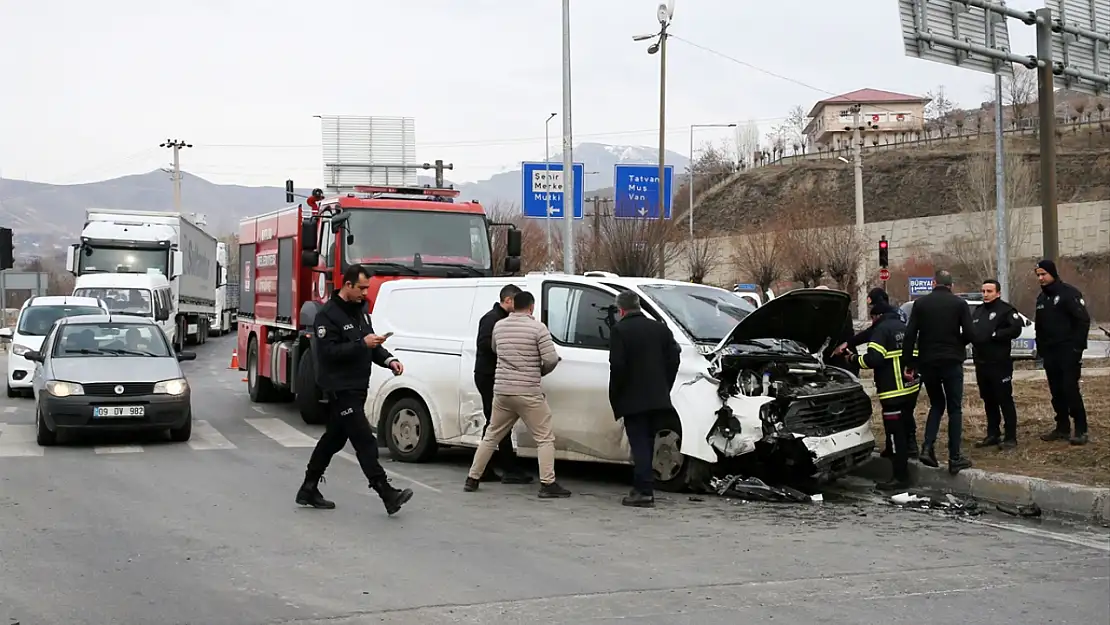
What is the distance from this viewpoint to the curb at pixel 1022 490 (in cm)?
874

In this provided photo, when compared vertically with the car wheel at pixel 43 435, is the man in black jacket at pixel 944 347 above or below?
above

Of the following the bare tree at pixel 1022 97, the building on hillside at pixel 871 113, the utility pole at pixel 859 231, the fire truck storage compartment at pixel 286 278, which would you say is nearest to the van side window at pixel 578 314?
the fire truck storage compartment at pixel 286 278

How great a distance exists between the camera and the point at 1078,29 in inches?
673

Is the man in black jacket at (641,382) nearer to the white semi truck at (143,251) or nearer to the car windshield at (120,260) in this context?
the white semi truck at (143,251)

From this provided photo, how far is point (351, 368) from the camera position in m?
8.55

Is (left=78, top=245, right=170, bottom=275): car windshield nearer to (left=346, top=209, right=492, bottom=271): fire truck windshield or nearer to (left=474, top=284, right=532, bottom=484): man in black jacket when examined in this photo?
(left=346, top=209, right=492, bottom=271): fire truck windshield

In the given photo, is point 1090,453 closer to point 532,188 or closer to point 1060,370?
point 1060,370

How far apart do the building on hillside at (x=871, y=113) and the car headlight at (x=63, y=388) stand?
10822 cm

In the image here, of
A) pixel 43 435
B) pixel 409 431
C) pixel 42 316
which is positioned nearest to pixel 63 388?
pixel 43 435

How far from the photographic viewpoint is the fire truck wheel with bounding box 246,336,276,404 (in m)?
18.3

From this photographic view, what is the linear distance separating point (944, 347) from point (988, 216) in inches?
1961

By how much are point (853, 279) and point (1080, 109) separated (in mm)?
59961

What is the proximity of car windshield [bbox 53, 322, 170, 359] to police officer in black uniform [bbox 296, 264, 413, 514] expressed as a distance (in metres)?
6.33

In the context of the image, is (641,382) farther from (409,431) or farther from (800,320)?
(409,431)
